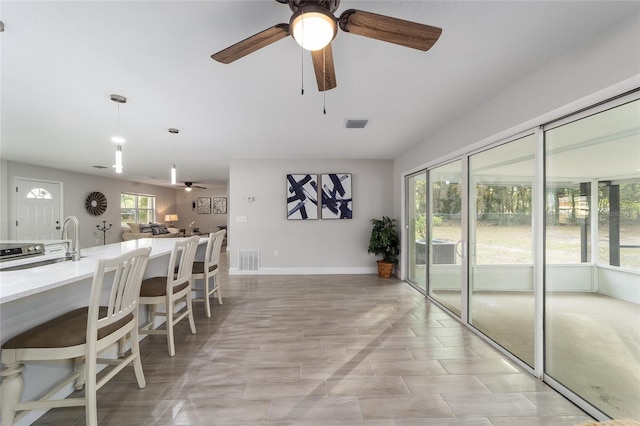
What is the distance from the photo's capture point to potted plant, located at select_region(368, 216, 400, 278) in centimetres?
499

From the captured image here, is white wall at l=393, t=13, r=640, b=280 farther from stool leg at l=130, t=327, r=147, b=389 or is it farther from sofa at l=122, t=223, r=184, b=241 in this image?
sofa at l=122, t=223, r=184, b=241

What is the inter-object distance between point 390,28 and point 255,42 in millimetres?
654

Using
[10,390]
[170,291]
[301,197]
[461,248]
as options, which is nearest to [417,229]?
[461,248]

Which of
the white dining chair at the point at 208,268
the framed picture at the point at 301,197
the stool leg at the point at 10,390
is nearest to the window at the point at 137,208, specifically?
the framed picture at the point at 301,197

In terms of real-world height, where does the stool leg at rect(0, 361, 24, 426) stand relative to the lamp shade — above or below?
below

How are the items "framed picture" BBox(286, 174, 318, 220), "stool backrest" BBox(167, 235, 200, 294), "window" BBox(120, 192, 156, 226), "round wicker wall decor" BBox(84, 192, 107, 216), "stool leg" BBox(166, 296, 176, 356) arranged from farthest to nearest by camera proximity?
"window" BBox(120, 192, 156, 226), "round wicker wall decor" BBox(84, 192, 107, 216), "framed picture" BBox(286, 174, 318, 220), "stool backrest" BBox(167, 235, 200, 294), "stool leg" BBox(166, 296, 176, 356)

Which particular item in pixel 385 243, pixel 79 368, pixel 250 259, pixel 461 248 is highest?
pixel 461 248

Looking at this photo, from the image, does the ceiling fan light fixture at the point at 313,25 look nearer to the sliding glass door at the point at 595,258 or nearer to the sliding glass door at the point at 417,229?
the sliding glass door at the point at 595,258

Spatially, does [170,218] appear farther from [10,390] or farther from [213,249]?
[10,390]

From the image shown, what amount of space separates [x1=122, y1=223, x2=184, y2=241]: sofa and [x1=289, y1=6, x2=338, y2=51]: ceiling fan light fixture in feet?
29.5

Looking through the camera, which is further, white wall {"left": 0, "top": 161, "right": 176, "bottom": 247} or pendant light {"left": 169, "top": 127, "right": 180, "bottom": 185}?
white wall {"left": 0, "top": 161, "right": 176, "bottom": 247}

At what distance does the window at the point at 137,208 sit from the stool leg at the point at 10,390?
8.96 meters

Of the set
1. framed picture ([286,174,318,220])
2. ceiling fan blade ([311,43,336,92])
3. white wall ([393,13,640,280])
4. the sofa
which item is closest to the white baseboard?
framed picture ([286,174,318,220])

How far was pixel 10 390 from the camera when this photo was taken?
1.40 m
